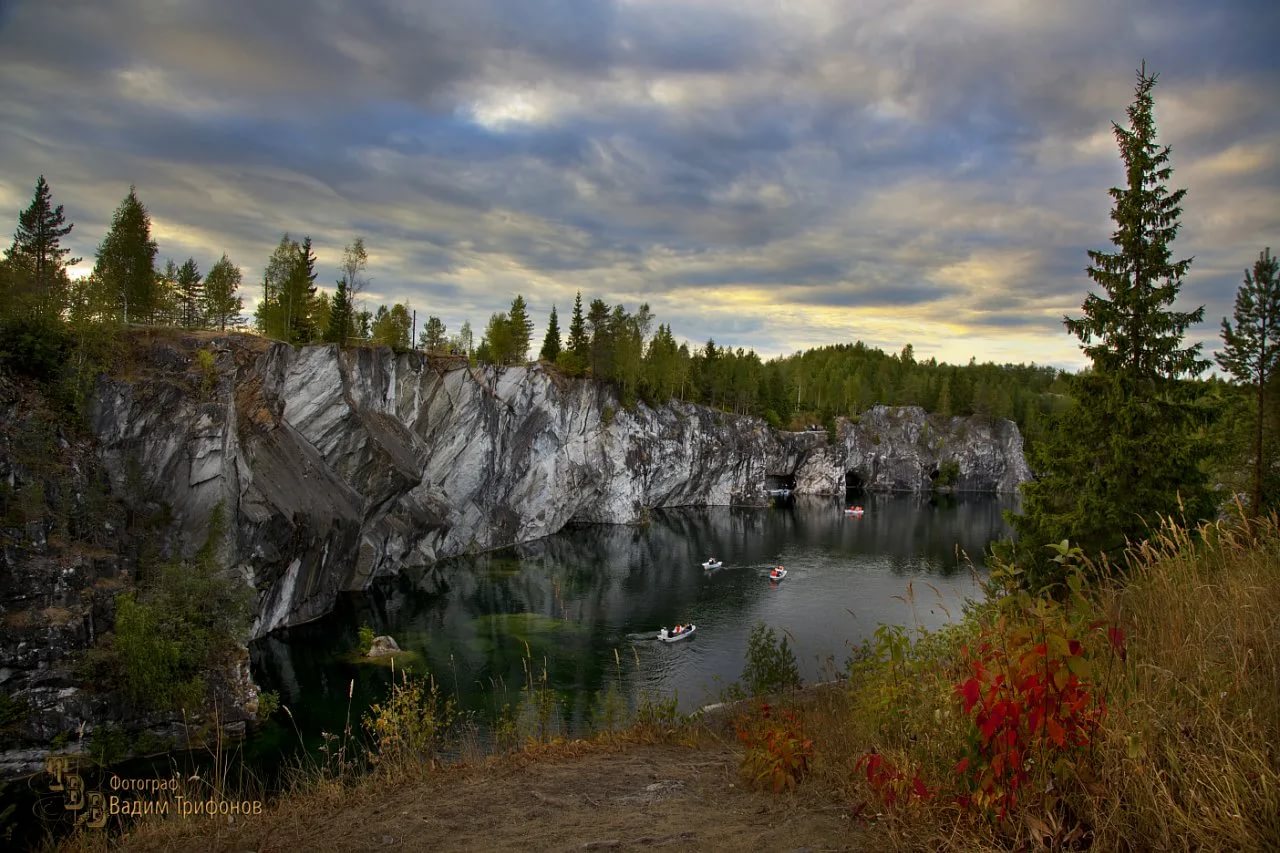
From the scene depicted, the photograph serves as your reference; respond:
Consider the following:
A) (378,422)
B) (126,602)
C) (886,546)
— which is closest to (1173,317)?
(126,602)

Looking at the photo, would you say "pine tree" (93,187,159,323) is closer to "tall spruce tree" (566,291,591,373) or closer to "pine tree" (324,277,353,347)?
"pine tree" (324,277,353,347)

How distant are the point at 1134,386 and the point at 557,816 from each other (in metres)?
17.0

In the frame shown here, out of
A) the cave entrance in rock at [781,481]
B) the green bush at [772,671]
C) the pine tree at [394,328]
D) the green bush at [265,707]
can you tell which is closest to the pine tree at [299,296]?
Result: the pine tree at [394,328]

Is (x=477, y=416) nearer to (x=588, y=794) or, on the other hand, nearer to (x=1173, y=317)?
(x=1173, y=317)

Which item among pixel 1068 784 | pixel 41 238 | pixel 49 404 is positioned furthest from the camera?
pixel 41 238

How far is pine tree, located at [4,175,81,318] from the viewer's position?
2708 cm

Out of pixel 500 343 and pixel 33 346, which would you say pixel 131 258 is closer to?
pixel 33 346

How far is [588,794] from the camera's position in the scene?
278 inches

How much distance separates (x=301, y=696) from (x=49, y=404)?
14329 mm

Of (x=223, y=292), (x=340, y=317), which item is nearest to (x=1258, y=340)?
(x=340, y=317)

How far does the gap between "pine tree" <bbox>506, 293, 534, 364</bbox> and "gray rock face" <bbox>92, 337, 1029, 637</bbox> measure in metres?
6.01

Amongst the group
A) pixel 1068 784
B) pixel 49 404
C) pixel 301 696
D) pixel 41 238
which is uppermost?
pixel 41 238

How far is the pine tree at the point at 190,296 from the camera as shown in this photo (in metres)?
54.6

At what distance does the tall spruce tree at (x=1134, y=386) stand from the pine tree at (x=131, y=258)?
4719 cm
